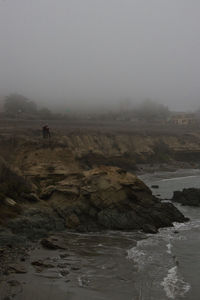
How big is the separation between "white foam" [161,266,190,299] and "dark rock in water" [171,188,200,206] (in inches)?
608

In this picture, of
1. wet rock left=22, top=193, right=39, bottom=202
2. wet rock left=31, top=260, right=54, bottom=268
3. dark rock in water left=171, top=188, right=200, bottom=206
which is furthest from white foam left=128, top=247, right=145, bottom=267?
dark rock in water left=171, top=188, right=200, bottom=206

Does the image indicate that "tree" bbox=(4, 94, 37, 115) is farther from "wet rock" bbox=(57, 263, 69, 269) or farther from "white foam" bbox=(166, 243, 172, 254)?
"wet rock" bbox=(57, 263, 69, 269)

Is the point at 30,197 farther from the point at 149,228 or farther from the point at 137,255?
the point at 137,255

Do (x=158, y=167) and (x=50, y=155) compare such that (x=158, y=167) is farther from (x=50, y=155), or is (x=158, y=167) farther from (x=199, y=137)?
(x=50, y=155)

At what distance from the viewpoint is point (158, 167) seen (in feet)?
191

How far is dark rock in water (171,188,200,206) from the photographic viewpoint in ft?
91.0

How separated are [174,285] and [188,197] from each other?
17.6 metres

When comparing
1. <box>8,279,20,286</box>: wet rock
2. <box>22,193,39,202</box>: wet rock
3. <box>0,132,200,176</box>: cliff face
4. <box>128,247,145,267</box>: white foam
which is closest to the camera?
<box>8,279,20,286</box>: wet rock

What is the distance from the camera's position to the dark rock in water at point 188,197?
27.7 metres

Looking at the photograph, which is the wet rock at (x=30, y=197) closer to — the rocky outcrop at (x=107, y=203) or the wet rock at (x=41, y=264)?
the rocky outcrop at (x=107, y=203)

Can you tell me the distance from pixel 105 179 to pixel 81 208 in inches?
92.9

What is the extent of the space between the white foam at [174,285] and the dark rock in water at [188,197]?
50.7 feet

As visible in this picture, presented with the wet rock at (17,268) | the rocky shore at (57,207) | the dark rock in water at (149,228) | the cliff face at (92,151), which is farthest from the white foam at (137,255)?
the cliff face at (92,151)

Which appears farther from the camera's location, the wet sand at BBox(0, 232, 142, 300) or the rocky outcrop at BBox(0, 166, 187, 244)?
the rocky outcrop at BBox(0, 166, 187, 244)
